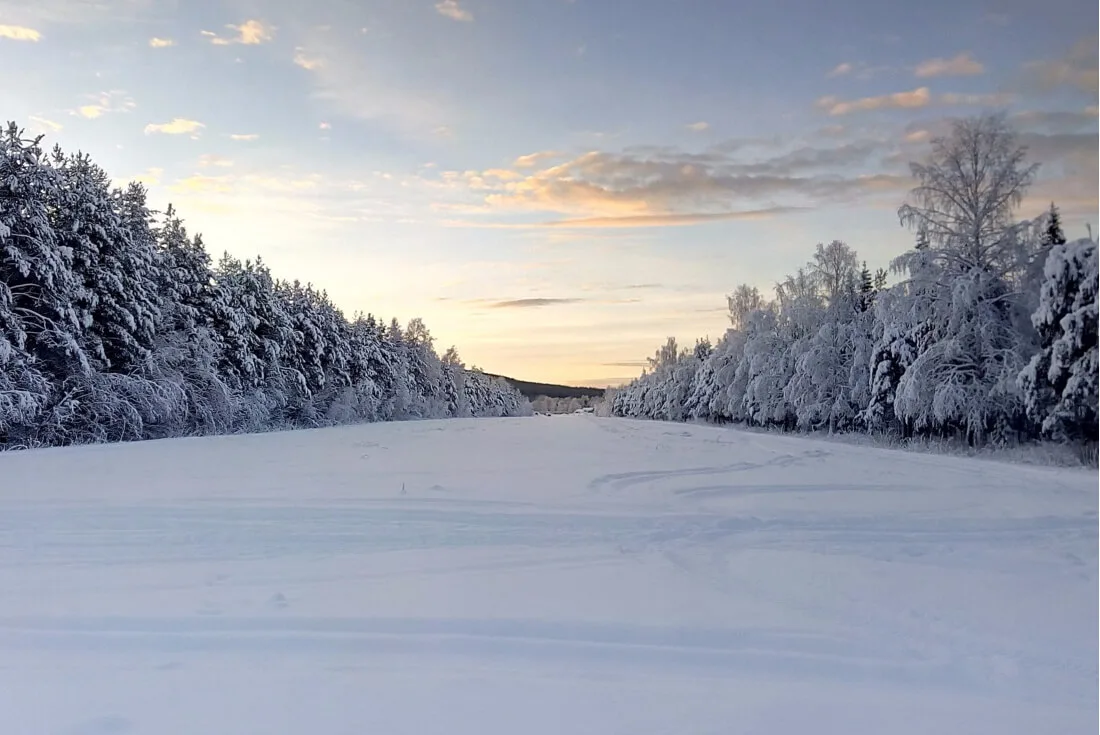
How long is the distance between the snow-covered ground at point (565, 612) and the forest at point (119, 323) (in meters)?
13.8

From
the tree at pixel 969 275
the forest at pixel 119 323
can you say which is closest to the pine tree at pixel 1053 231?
the tree at pixel 969 275

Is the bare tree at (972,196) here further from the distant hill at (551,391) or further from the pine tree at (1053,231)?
the distant hill at (551,391)

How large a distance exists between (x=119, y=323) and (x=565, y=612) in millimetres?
22506

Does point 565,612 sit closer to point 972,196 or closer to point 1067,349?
point 1067,349

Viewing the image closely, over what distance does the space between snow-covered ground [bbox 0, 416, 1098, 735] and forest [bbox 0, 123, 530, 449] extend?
13.8 m

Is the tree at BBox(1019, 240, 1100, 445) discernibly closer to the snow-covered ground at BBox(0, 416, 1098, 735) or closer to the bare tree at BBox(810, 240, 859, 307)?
the snow-covered ground at BBox(0, 416, 1098, 735)

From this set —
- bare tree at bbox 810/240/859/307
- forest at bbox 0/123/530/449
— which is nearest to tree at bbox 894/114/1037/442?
bare tree at bbox 810/240/859/307

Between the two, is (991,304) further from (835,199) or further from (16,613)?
(16,613)

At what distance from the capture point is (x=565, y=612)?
12.1ft

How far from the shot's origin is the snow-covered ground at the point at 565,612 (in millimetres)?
2602

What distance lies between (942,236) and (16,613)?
6345mm

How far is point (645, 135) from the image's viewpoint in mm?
6383

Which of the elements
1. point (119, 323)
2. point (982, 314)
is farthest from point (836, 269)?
point (119, 323)

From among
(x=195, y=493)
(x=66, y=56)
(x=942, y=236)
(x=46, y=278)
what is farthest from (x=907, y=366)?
(x=46, y=278)
